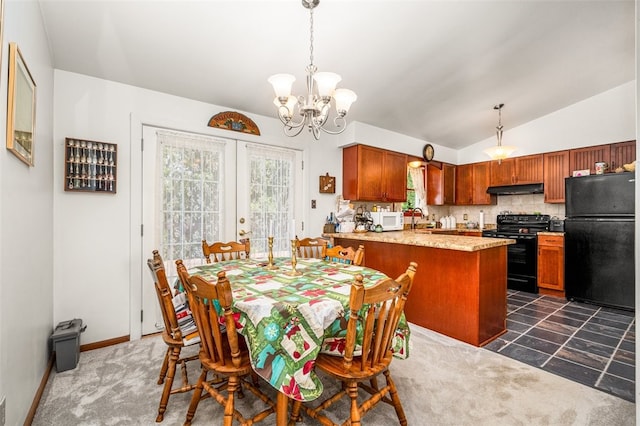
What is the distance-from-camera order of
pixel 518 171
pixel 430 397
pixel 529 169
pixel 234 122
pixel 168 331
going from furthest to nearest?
pixel 518 171, pixel 529 169, pixel 234 122, pixel 430 397, pixel 168 331

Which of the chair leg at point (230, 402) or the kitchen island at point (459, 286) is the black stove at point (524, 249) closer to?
the kitchen island at point (459, 286)

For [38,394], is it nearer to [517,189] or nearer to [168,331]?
[168,331]

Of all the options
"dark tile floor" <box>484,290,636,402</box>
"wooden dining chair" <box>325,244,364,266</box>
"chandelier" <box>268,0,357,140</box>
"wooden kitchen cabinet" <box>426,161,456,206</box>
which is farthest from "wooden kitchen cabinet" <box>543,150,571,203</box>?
"chandelier" <box>268,0,357,140</box>

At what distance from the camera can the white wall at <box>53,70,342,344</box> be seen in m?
2.45

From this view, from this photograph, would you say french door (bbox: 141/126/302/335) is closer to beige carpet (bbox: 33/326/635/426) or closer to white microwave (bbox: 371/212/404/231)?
beige carpet (bbox: 33/326/635/426)

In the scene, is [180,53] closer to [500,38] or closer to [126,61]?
[126,61]

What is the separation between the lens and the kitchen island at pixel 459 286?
8.70ft

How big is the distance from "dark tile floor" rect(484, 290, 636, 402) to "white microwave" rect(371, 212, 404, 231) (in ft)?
5.94

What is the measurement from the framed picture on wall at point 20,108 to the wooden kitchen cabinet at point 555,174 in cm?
591

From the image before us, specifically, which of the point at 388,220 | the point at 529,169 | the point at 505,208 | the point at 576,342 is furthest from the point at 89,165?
the point at 505,208

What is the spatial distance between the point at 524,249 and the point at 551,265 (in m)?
0.38

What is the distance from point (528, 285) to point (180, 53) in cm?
528

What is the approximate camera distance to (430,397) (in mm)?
1905

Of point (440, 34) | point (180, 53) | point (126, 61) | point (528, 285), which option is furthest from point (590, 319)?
point (126, 61)
